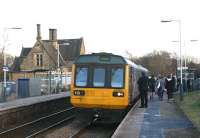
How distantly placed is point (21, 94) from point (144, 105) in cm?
1499

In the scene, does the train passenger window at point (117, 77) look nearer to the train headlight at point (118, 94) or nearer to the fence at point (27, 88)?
the train headlight at point (118, 94)

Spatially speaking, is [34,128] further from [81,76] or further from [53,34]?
[53,34]

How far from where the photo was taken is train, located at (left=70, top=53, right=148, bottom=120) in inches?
769

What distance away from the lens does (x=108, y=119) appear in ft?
66.5

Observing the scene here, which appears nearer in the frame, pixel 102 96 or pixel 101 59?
pixel 102 96

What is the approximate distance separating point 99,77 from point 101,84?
0.39 m

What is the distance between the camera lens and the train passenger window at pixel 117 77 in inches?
778

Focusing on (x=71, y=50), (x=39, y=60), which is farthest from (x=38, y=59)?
(x=71, y=50)

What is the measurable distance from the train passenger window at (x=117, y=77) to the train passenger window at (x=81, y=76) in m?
1.07

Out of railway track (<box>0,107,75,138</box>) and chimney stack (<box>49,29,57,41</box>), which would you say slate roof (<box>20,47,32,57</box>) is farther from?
railway track (<box>0,107,75,138</box>)

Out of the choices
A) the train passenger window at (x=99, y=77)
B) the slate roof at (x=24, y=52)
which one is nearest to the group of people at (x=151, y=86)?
the train passenger window at (x=99, y=77)

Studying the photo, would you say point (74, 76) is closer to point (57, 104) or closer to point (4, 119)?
point (4, 119)

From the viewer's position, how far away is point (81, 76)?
20.1 metres

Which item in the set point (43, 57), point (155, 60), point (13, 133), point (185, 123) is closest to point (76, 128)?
point (13, 133)
